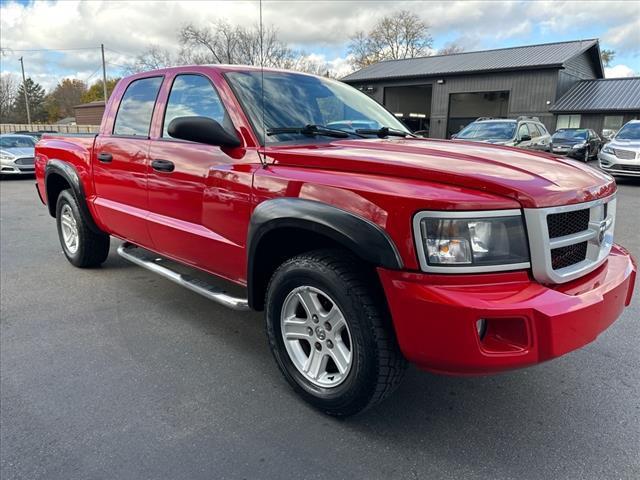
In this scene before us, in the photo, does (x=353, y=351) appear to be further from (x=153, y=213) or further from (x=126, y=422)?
(x=153, y=213)

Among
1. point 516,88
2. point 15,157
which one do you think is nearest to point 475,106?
point 516,88

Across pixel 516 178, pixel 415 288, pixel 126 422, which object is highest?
pixel 516 178

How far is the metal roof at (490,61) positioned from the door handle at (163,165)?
95.2 feet

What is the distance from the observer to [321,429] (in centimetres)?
250

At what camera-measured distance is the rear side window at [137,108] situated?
12.6 feet

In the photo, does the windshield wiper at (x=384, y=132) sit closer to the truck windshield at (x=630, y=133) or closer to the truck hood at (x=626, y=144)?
the truck hood at (x=626, y=144)

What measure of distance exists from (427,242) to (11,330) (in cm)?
334

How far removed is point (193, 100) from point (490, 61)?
1221 inches

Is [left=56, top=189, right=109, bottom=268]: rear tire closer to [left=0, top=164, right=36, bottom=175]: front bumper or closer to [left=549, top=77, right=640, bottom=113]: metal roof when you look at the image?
[left=0, top=164, right=36, bottom=175]: front bumper

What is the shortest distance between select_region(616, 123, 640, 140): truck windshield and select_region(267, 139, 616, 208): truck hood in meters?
12.8

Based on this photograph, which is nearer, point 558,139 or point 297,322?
point 297,322

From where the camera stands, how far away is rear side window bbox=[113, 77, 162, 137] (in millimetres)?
3848

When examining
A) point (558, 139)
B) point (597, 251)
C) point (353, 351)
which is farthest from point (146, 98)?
point (558, 139)

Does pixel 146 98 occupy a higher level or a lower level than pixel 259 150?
higher
